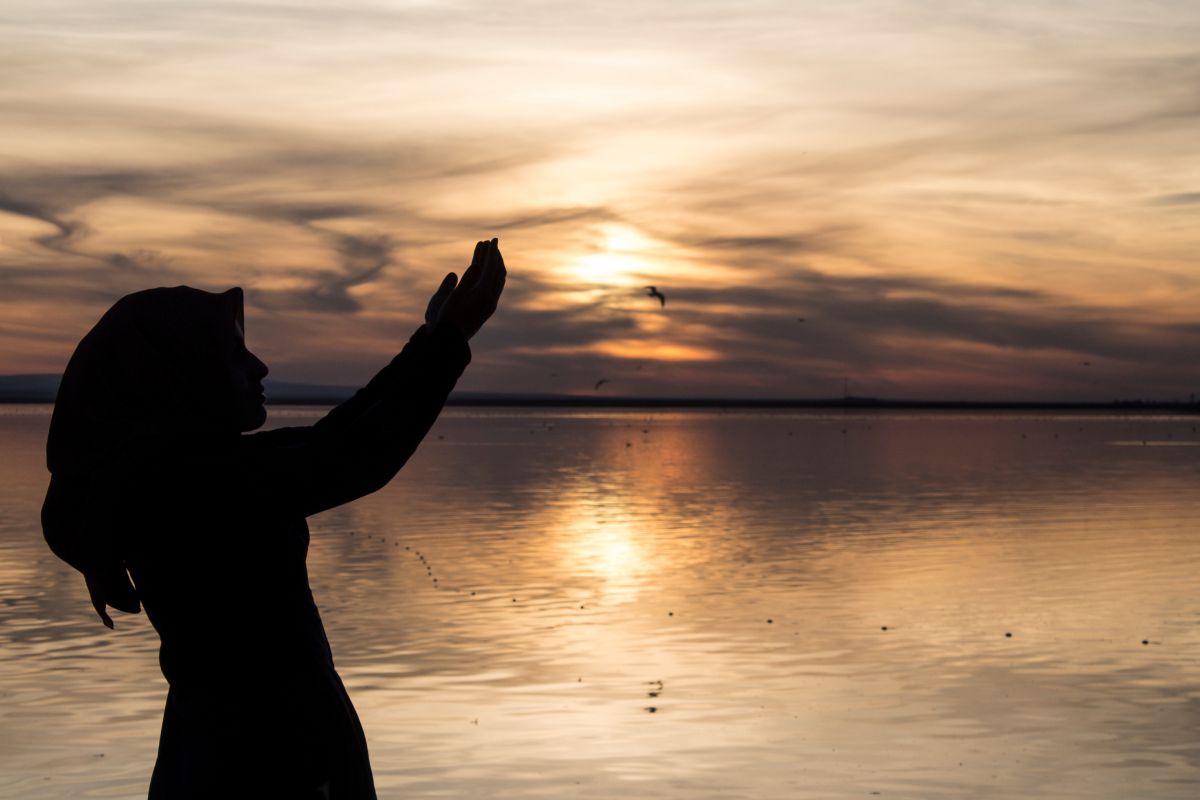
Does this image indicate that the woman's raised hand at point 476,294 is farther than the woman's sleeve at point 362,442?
Yes

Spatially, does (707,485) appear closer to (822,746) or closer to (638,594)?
(638,594)

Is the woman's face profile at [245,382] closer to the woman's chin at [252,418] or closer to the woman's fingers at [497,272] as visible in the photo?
the woman's chin at [252,418]

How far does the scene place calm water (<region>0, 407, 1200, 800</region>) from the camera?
1207 centimetres

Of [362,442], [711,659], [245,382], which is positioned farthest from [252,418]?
[711,659]

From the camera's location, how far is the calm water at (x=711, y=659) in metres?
12.1

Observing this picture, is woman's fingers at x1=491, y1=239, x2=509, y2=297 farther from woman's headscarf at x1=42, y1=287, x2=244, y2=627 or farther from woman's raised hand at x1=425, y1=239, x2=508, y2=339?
woman's headscarf at x1=42, y1=287, x2=244, y2=627

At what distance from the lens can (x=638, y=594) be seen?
76.6 ft

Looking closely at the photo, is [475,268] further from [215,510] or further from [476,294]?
[215,510]

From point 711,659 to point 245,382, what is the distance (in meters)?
14.4

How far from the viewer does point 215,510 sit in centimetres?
310

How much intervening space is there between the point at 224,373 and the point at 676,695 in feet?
40.1

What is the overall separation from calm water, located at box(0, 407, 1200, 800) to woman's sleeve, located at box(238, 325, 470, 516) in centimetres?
32

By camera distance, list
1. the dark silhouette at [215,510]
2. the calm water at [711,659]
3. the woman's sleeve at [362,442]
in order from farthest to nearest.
Result: the calm water at [711,659]
the dark silhouette at [215,510]
the woman's sleeve at [362,442]

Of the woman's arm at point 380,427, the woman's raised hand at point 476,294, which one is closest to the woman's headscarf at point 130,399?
the woman's arm at point 380,427
